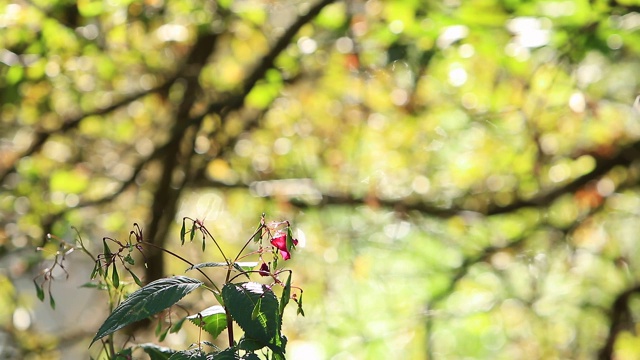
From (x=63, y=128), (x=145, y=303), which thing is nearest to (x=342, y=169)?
(x=63, y=128)

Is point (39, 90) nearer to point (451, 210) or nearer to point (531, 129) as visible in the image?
point (451, 210)

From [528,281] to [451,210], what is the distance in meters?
0.63

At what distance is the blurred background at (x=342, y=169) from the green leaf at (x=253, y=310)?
5.46 ft

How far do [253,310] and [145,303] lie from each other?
0.09 m

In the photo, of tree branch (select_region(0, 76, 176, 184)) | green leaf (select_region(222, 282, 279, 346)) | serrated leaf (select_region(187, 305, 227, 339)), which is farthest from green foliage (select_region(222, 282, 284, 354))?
tree branch (select_region(0, 76, 176, 184))

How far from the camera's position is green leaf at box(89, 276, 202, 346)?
2.45ft

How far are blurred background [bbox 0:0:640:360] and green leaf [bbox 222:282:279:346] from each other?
167cm

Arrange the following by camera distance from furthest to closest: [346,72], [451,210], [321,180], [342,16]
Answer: [321,180]
[346,72]
[451,210]
[342,16]

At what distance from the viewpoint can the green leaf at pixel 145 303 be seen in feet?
2.45

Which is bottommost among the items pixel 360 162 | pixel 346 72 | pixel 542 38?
pixel 360 162

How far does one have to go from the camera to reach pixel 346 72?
10.4 ft

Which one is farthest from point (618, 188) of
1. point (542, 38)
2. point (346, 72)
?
point (542, 38)

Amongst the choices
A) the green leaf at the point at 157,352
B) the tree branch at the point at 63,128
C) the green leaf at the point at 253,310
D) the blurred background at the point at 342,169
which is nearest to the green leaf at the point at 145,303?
the green leaf at the point at 253,310

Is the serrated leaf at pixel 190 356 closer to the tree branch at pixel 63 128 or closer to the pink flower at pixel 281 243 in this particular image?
the pink flower at pixel 281 243
